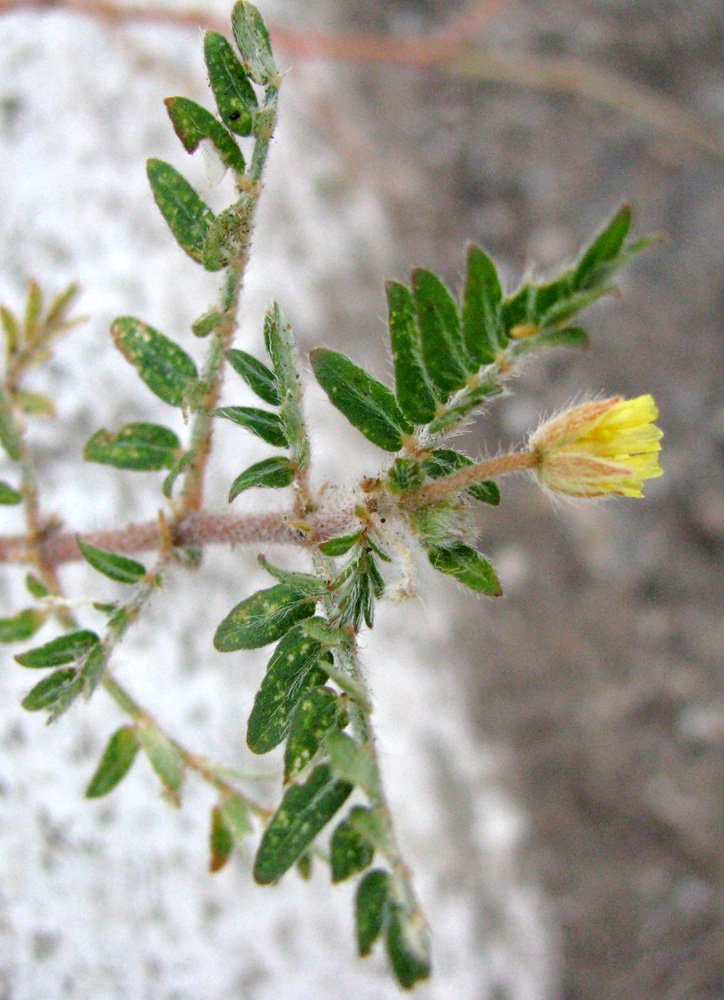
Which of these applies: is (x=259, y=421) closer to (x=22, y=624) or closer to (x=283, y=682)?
(x=283, y=682)

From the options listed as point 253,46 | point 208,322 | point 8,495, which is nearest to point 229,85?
point 253,46

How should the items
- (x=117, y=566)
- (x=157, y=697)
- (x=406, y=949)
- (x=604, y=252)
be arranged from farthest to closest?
1. (x=157, y=697)
2. (x=117, y=566)
3. (x=406, y=949)
4. (x=604, y=252)

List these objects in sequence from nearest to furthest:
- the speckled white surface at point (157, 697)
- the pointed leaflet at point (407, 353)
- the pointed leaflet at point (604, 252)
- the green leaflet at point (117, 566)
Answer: the pointed leaflet at point (604, 252) < the pointed leaflet at point (407, 353) < the green leaflet at point (117, 566) < the speckled white surface at point (157, 697)

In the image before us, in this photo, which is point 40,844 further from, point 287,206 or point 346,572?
point 287,206

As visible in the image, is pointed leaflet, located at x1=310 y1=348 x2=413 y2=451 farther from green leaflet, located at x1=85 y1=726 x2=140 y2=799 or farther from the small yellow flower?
green leaflet, located at x1=85 y1=726 x2=140 y2=799

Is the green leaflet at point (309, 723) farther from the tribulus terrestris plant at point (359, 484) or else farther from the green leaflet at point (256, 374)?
the green leaflet at point (256, 374)

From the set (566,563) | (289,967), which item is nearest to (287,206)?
(566,563)

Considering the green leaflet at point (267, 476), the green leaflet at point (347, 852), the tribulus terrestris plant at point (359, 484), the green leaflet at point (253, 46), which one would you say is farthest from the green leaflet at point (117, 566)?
the green leaflet at point (253, 46)
